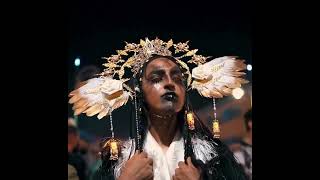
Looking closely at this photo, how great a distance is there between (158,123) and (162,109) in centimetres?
6

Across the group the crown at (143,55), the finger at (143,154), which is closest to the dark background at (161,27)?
the crown at (143,55)

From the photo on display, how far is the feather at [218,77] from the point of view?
3.01 meters

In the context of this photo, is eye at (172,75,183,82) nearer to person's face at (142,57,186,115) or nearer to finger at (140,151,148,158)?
person's face at (142,57,186,115)

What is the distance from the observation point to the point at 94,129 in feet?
9.70

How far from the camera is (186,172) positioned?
9.64ft

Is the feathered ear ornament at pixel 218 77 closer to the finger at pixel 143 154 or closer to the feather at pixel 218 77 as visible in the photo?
the feather at pixel 218 77

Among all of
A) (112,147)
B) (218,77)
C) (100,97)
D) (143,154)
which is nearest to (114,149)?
(112,147)

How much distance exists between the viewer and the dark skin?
9.61 ft

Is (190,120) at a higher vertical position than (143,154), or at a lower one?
higher

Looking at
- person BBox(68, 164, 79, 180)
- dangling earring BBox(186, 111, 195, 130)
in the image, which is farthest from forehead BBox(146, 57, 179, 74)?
person BBox(68, 164, 79, 180)

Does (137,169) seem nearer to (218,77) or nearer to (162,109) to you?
(162,109)

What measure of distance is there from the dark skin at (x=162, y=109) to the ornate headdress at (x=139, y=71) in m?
0.05
